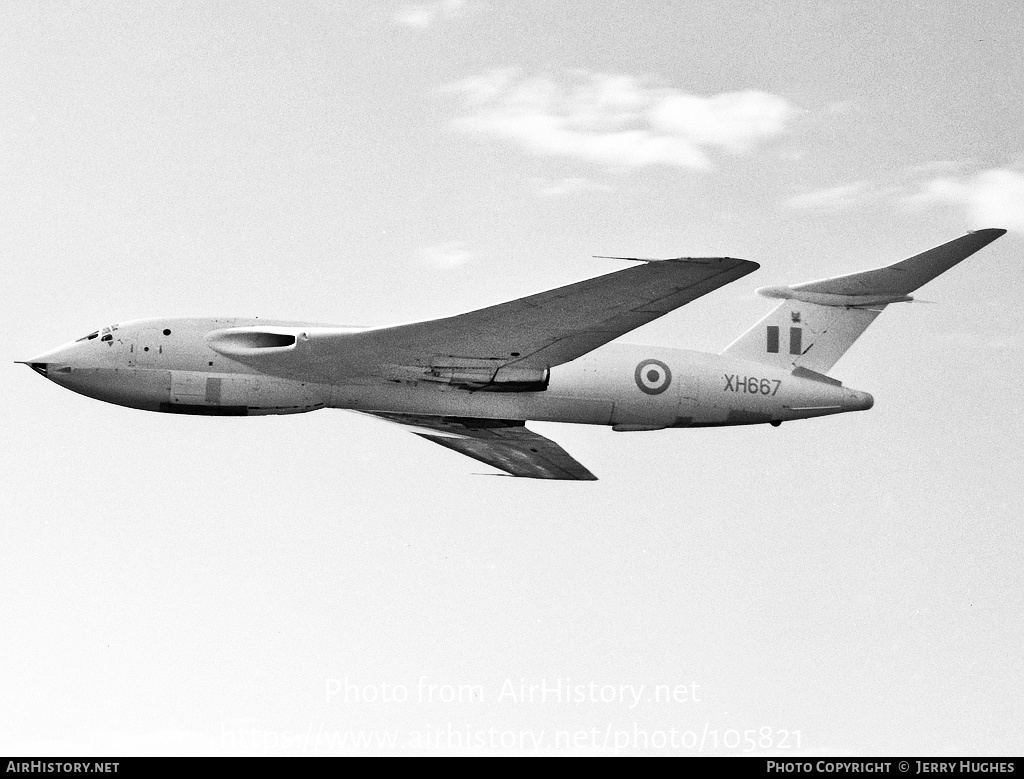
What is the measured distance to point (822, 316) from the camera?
21469 mm

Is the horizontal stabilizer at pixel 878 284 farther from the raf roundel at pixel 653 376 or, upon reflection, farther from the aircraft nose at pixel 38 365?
the aircraft nose at pixel 38 365

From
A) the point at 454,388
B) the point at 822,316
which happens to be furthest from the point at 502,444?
the point at 822,316

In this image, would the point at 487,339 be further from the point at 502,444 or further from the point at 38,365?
the point at 38,365

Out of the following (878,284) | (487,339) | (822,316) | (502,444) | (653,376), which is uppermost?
(878,284)

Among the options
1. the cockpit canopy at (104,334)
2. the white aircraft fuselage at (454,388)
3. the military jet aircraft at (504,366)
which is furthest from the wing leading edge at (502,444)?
the cockpit canopy at (104,334)

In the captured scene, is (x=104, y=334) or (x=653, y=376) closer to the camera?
(x=104, y=334)

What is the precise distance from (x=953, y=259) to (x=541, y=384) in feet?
24.1

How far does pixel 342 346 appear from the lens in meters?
18.1

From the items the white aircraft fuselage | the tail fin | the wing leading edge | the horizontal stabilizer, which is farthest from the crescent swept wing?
the horizontal stabilizer

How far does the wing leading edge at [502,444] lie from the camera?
20000 millimetres

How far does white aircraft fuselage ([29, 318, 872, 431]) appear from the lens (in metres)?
18.4

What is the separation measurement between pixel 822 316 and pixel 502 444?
6415 mm
